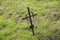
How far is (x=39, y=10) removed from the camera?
704cm

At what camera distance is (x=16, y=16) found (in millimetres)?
6855

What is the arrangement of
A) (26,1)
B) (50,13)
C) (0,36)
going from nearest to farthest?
1. (0,36)
2. (50,13)
3. (26,1)

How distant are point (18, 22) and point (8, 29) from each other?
57 cm

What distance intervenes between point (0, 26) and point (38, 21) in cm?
126

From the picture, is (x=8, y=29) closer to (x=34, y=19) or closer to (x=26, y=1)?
(x=34, y=19)

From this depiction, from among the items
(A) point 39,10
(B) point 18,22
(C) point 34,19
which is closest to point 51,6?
(A) point 39,10

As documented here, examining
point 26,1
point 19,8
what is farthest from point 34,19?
point 26,1

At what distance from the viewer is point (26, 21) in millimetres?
Answer: 6500

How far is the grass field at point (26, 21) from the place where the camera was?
565 centimetres

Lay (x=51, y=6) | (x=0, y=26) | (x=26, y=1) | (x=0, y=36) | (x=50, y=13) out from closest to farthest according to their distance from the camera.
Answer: (x=0, y=36) → (x=0, y=26) → (x=50, y=13) → (x=51, y=6) → (x=26, y=1)

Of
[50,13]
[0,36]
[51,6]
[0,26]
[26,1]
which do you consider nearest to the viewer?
[0,36]

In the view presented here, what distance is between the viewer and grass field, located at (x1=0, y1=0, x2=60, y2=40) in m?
5.65

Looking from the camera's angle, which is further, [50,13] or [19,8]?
[19,8]

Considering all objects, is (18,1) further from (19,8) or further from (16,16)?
(16,16)
